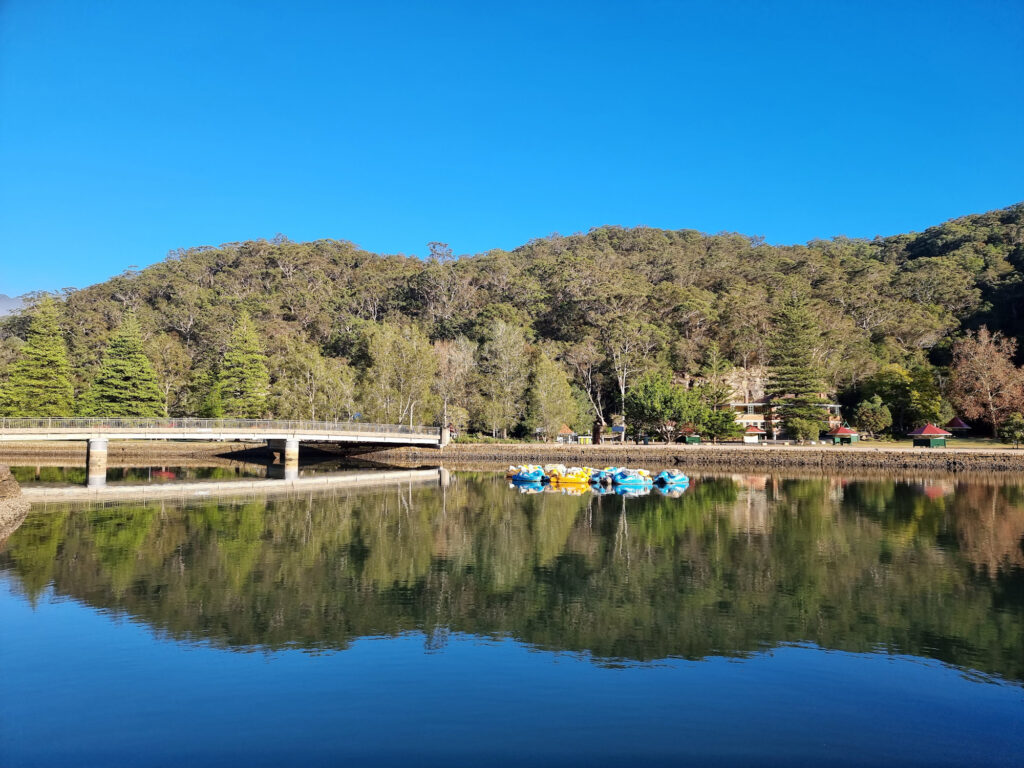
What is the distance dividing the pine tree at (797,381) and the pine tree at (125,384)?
5618cm

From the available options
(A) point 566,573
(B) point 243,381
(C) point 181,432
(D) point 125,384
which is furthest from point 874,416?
(D) point 125,384

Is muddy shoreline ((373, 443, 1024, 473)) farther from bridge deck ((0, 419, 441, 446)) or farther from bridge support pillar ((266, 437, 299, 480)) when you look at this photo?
bridge support pillar ((266, 437, 299, 480))

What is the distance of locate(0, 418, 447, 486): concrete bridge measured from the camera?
147 feet

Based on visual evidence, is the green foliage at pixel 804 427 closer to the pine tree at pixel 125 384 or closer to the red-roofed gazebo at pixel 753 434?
the red-roofed gazebo at pixel 753 434

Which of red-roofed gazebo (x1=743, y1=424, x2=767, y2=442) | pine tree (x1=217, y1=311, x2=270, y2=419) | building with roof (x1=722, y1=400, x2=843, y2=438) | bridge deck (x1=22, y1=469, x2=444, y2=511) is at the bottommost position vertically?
bridge deck (x1=22, y1=469, x2=444, y2=511)

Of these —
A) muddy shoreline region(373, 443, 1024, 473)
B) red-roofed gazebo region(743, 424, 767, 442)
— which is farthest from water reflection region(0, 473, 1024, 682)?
red-roofed gazebo region(743, 424, 767, 442)

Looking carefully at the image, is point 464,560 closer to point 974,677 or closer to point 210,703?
point 210,703

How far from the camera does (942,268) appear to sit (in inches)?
3777

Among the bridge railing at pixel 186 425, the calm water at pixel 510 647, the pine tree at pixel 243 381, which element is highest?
the pine tree at pixel 243 381

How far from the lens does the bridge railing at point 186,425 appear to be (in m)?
45.7

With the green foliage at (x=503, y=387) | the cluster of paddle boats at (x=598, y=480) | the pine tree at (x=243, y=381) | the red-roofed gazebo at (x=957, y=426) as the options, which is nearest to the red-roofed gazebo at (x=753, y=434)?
the red-roofed gazebo at (x=957, y=426)

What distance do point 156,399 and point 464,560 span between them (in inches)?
1970

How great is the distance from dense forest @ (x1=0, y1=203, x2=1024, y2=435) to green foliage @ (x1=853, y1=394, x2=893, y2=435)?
1.05 meters

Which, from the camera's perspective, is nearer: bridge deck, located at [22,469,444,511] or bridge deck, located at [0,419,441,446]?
bridge deck, located at [22,469,444,511]
